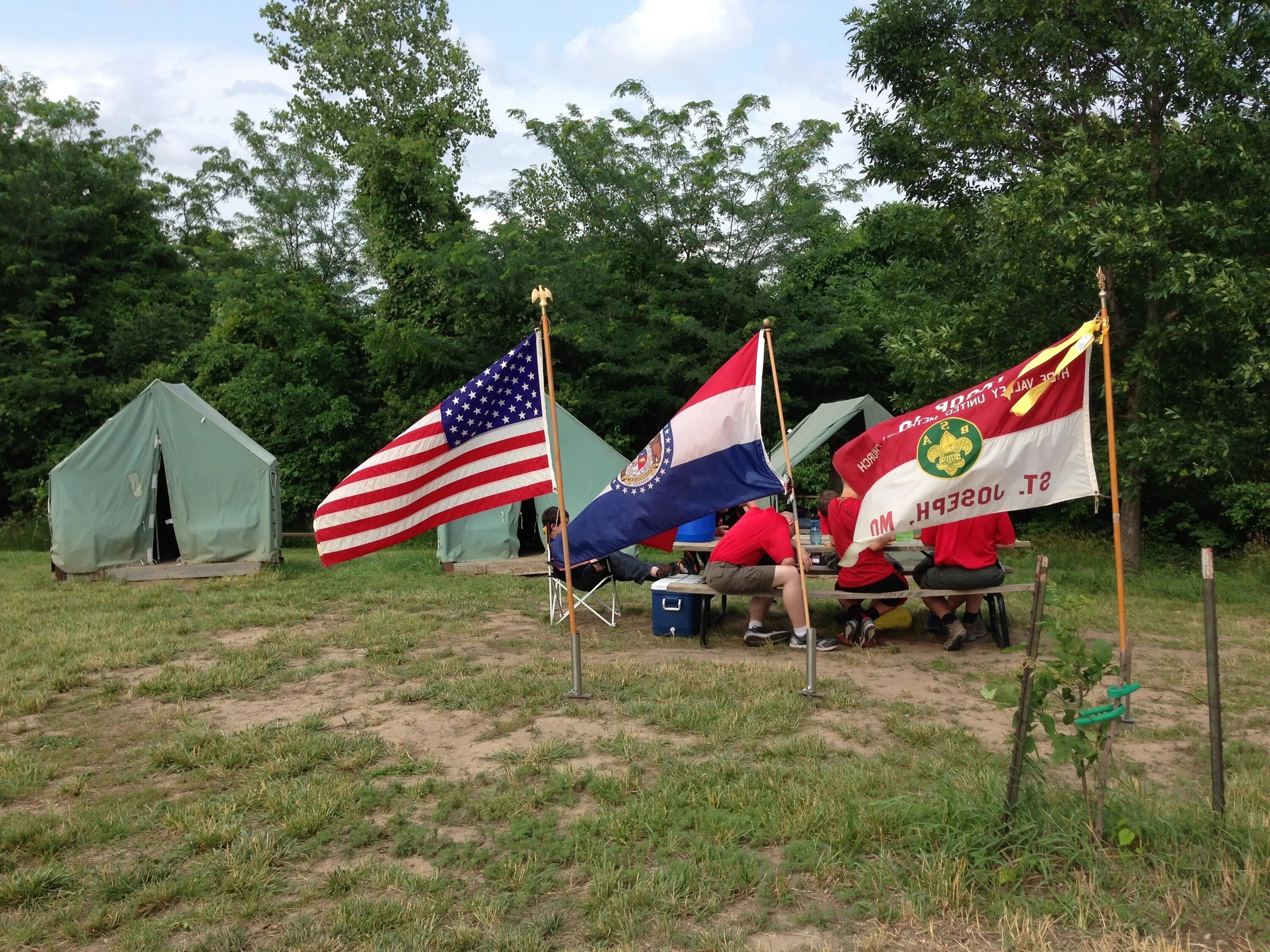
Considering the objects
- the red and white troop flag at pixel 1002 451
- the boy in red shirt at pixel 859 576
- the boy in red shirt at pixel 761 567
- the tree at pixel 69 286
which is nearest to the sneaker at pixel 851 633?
the boy in red shirt at pixel 859 576

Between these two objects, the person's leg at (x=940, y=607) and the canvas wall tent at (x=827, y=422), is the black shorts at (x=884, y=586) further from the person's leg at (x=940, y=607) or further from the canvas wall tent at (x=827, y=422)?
the canvas wall tent at (x=827, y=422)

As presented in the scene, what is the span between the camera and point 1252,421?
10.4 m

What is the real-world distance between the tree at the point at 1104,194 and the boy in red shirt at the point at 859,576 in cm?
397

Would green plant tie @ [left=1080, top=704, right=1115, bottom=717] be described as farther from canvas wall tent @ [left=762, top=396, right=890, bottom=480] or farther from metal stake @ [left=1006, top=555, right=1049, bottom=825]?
canvas wall tent @ [left=762, top=396, right=890, bottom=480]

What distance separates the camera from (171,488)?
12.7m

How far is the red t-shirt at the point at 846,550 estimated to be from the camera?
7531mm

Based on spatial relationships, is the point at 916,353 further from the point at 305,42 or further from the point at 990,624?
the point at 305,42

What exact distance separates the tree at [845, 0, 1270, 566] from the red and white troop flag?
426cm

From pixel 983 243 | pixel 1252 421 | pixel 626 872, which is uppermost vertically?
pixel 983 243

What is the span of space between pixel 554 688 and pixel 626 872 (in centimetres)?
263

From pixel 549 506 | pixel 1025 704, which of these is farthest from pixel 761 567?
pixel 549 506

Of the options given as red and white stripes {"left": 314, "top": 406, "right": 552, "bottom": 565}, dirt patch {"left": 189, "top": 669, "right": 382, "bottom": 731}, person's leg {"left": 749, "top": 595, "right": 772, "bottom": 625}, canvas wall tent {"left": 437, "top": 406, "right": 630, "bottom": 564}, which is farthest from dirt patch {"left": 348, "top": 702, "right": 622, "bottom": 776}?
canvas wall tent {"left": 437, "top": 406, "right": 630, "bottom": 564}

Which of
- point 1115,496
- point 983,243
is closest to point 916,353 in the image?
point 983,243

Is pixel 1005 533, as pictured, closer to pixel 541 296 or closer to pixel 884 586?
pixel 884 586
